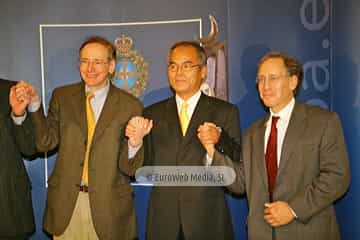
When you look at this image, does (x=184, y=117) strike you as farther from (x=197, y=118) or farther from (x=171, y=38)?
(x=171, y=38)

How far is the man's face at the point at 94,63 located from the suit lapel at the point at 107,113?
14 cm

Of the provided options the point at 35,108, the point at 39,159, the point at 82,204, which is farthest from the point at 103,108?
the point at 39,159

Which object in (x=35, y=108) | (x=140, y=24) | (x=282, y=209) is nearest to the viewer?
(x=282, y=209)

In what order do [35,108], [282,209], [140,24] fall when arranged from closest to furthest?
[282,209] → [35,108] → [140,24]

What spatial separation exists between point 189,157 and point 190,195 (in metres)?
0.25

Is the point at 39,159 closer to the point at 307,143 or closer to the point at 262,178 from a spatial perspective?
the point at 262,178

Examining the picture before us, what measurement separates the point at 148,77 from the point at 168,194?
130 centimetres

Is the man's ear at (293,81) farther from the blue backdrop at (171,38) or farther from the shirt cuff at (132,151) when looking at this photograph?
the shirt cuff at (132,151)

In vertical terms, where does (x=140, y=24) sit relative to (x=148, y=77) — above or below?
above

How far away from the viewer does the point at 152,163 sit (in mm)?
3330

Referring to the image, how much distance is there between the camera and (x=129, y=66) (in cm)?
420

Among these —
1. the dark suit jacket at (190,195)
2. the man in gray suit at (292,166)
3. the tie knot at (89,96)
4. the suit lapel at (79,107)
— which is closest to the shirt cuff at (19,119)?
the suit lapel at (79,107)

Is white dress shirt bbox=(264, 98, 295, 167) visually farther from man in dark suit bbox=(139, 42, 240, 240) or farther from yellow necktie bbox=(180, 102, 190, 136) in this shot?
yellow necktie bbox=(180, 102, 190, 136)

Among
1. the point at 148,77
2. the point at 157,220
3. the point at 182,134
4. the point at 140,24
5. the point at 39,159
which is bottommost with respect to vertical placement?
the point at 157,220
